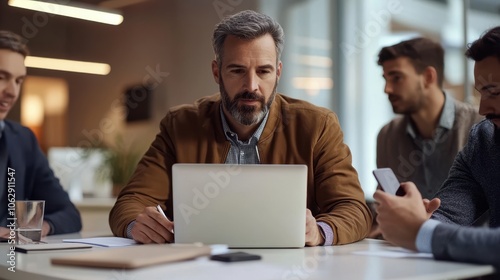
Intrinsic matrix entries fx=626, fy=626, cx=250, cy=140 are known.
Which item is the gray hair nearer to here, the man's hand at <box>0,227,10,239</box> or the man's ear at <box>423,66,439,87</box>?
the man's hand at <box>0,227,10,239</box>

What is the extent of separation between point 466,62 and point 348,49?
977 mm

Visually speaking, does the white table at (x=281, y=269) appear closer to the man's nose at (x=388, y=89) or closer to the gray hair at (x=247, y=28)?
the gray hair at (x=247, y=28)

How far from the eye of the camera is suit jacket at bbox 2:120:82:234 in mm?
2533

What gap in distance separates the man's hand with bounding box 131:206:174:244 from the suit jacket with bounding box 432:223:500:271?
767mm

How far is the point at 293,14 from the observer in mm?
5461

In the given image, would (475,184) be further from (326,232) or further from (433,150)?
(433,150)

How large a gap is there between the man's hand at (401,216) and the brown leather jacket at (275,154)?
455mm

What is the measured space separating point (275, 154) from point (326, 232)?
0.44 m

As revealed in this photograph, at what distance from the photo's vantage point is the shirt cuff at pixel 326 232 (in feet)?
6.10

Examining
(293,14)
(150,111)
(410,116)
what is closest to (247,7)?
(293,14)

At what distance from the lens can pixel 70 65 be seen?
692 centimetres

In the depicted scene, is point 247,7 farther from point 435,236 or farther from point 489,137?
point 435,236

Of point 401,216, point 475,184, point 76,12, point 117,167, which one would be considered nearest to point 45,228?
point 401,216

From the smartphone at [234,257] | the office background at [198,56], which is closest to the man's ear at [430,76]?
the office background at [198,56]
